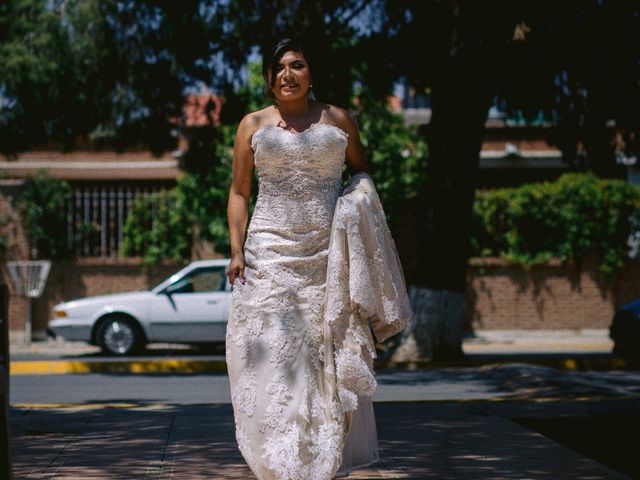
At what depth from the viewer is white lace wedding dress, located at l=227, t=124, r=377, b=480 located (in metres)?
5.27

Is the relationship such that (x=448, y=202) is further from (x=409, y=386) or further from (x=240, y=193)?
(x=240, y=193)

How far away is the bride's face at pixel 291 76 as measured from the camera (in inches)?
215

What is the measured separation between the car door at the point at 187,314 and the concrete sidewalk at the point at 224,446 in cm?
756

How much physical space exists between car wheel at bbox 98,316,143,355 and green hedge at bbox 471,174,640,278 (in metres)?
7.10

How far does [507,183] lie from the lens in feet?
80.3

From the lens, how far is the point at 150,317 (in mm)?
17062

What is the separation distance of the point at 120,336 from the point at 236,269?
12.1 metres

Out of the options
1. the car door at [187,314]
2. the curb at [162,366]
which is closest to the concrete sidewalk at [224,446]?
the curb at [162,366]

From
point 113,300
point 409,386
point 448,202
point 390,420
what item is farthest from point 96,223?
point 390,420

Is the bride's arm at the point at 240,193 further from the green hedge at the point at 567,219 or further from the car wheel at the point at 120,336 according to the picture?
the green hedge at the point at 567,219

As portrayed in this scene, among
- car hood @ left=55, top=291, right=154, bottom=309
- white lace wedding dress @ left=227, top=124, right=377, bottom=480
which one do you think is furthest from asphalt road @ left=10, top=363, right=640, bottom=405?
white lace wedding dress @ left=227, top=124, right=377, bottom=480

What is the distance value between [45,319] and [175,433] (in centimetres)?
1383

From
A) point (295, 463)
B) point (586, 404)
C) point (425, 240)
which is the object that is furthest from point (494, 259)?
point (295, 463)

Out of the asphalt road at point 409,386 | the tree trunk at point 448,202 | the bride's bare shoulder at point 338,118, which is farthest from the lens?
the tree trunk at point 448,202
